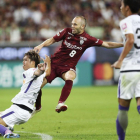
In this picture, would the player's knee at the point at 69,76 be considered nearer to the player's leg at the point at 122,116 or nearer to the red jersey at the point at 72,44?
the red jersey at the point at 72,44

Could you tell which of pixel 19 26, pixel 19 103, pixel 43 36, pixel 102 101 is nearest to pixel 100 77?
pixel 43 36

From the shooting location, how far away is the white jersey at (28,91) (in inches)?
235

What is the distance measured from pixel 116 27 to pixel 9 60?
6.39 meters

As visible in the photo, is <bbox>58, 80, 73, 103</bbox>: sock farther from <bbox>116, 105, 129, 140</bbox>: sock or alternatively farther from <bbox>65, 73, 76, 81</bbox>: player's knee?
<bbox>116, 105, 129, 140</bbox>: sock

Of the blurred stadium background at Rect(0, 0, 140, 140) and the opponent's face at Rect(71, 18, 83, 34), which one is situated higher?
the opponent's face at Rect(71, 18, 83, 34)

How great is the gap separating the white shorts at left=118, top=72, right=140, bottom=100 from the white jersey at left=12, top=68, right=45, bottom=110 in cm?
159

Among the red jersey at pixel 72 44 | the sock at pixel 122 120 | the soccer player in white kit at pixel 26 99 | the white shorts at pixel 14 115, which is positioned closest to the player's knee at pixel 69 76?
the red jersey at pixel 72 44

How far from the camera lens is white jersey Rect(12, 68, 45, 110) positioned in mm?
5969

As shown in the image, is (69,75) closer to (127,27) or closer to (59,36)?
(59,36)

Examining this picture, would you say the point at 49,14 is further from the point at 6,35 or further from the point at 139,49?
the point at 139,49

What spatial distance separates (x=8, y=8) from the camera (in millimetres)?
20812

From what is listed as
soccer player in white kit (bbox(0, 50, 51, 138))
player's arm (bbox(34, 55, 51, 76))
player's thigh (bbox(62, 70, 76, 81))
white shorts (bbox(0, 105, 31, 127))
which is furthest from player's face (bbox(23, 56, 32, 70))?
player's thigh (bbox(62, 70, 76, 81))

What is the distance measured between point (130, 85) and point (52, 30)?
15.3 meters

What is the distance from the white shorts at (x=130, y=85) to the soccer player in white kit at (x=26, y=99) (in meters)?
1.37
